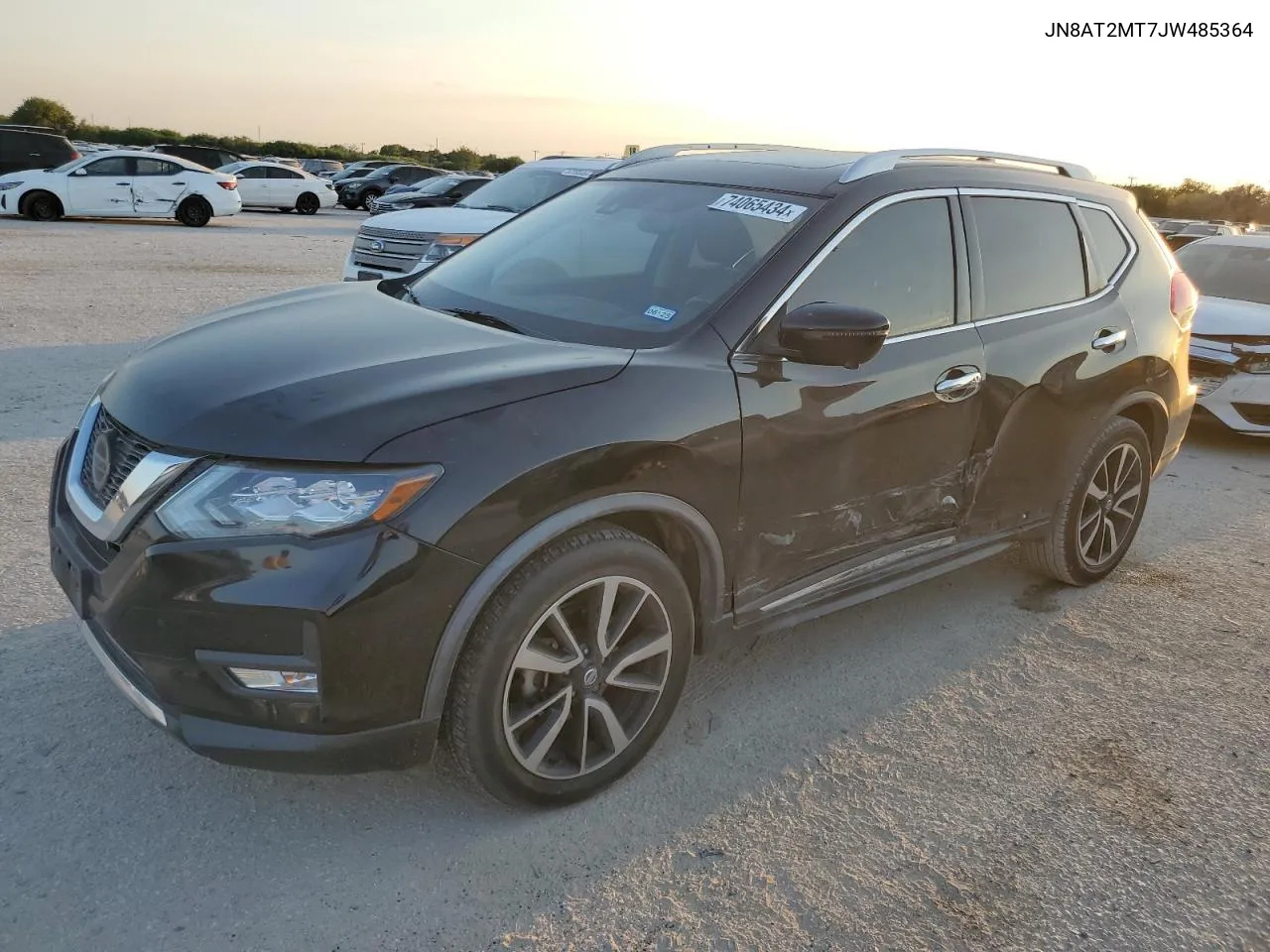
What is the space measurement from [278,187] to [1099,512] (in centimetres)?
2775

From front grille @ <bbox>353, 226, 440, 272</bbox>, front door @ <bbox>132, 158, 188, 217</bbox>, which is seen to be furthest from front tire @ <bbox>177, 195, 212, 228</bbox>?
front grille @ <bbox>353, 226, 440, 272</bbox>

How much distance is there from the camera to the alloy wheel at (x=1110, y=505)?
459 cm

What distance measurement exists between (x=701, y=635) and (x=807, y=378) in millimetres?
854

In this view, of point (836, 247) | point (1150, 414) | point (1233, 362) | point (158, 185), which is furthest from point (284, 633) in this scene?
point (158, 185)

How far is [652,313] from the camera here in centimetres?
329

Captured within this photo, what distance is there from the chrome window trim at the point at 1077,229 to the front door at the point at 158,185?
21400mm

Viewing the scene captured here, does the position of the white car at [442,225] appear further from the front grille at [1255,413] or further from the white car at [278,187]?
the white car at [278,187]

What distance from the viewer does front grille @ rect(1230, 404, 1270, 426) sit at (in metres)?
7.39

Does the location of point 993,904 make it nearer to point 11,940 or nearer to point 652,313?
point 652,313

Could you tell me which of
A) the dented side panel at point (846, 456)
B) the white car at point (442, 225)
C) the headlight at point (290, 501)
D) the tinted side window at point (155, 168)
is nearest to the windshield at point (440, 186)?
the tinted side window at point (155, 168)

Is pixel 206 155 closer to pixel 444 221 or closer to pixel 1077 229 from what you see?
pixel 444 221

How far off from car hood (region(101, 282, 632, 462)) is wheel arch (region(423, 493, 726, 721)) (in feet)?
1.12

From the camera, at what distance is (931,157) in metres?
3.87

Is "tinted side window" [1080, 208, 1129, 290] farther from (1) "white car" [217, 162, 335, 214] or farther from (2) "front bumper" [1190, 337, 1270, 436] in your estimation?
(1) "white car" [217, 162, 335, 214]
